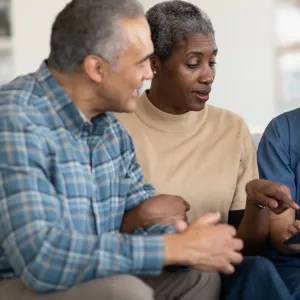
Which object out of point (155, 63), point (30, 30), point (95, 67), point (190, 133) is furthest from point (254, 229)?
point (30, 30)

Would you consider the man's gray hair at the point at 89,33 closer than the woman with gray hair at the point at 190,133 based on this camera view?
Yes

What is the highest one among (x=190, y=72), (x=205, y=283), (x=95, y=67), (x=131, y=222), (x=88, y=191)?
(x=95, y=67)

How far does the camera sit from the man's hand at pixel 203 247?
1.29m

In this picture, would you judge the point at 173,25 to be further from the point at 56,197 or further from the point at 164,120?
the point at 56,197

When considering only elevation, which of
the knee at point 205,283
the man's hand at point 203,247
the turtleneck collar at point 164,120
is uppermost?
the turtleneck collar at point 164,120

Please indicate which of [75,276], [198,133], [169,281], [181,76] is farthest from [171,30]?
[75,276]

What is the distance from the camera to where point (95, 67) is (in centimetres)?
144

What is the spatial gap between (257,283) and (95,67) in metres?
0.69

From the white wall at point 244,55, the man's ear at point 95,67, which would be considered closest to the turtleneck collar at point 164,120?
the man's ear at point 95,67

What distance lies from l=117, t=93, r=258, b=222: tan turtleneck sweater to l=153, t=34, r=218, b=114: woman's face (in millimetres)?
71

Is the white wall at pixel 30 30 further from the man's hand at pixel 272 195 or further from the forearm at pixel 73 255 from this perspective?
the forearm at pixel 73 255

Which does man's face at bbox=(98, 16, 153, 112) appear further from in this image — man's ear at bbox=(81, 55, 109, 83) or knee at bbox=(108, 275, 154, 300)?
knee at bbox=(108, 275, 154, 300)

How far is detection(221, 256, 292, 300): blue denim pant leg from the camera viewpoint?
5.34 feet

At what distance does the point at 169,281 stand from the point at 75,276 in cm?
43
